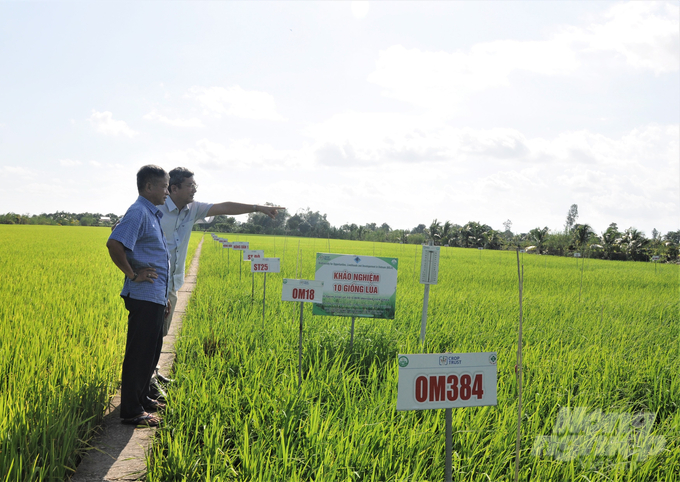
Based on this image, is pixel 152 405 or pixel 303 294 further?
Answer: pixel 303 294

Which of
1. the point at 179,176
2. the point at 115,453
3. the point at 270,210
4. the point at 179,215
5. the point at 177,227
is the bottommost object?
the point at 115,453

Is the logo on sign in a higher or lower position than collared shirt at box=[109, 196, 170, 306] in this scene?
lower

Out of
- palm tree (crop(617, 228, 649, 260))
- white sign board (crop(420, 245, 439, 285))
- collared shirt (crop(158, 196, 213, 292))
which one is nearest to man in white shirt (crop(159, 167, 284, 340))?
collared shirt (crop(158, 196, 213, 292))

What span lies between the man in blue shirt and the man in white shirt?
1.86 feet

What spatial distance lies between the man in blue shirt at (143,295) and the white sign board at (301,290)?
0.90 m

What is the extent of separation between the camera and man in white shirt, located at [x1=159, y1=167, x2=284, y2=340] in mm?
3230

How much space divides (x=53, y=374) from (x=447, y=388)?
2.72 m

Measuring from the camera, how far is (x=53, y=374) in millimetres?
2811

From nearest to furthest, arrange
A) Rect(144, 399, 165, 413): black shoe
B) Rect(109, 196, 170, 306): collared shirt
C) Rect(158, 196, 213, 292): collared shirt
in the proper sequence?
Rect(109, 196, 170, 306): collared shirt
Rect(144, 399, 165, 413): black shoe
Rect(158, 196, 213, 292): collared shirt

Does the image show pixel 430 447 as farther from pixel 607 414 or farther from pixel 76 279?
pixel 76 279

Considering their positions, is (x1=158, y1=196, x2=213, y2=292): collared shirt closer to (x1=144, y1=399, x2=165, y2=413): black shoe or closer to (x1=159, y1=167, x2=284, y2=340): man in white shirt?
(x1=159, y1=167, x2=284, y2=340): man in white shirt

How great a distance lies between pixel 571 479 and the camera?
2.00 metres

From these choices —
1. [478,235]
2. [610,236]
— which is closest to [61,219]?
[478,235]

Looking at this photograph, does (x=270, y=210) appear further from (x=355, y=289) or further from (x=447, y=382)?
(x=447, y=382)
